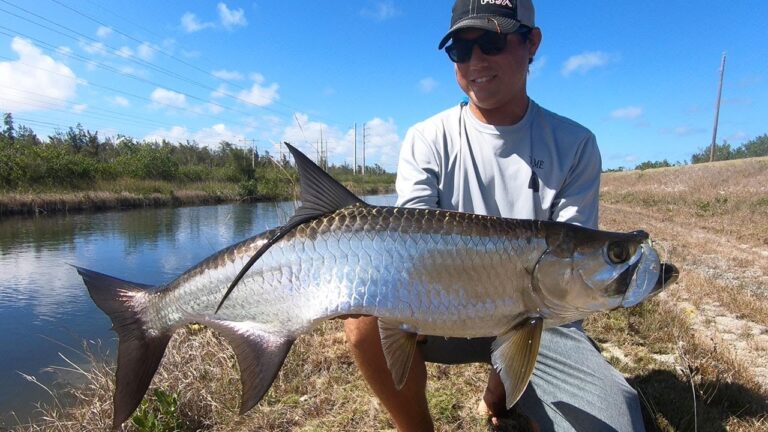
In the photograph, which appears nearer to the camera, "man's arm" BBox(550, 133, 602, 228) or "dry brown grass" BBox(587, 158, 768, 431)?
"man's arm" BBox(550, 133, 602, 228)

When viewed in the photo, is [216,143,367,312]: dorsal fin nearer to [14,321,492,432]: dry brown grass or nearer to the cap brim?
the cap brim

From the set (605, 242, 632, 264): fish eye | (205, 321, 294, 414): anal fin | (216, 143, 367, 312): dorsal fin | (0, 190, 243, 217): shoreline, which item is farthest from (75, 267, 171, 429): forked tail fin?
(0, 190, 243, 217): shoreline

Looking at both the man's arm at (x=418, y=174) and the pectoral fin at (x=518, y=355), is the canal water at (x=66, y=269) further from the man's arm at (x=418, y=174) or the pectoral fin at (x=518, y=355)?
the pectoral fin at (x=518, y=355)

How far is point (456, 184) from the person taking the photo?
3.29 metres

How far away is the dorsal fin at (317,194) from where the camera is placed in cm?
230

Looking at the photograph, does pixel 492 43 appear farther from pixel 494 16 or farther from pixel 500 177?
pixel 500 177

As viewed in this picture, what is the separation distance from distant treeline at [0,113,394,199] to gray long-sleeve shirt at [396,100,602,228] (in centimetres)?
330

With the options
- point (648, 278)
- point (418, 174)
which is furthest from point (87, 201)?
point (648, 278)

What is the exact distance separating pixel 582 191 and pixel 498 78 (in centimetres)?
95

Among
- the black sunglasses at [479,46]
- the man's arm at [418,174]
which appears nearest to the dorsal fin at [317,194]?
the man's arm at [418,174]

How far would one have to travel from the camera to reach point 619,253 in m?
2.14

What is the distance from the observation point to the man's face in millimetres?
3141

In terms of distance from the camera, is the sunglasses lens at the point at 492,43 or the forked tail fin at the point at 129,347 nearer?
the forked tail fin at the point at 129,347

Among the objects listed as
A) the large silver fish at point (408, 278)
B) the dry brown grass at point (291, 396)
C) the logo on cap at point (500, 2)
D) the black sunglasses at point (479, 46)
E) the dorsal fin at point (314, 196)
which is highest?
the logo on cap at point (500, 2)
